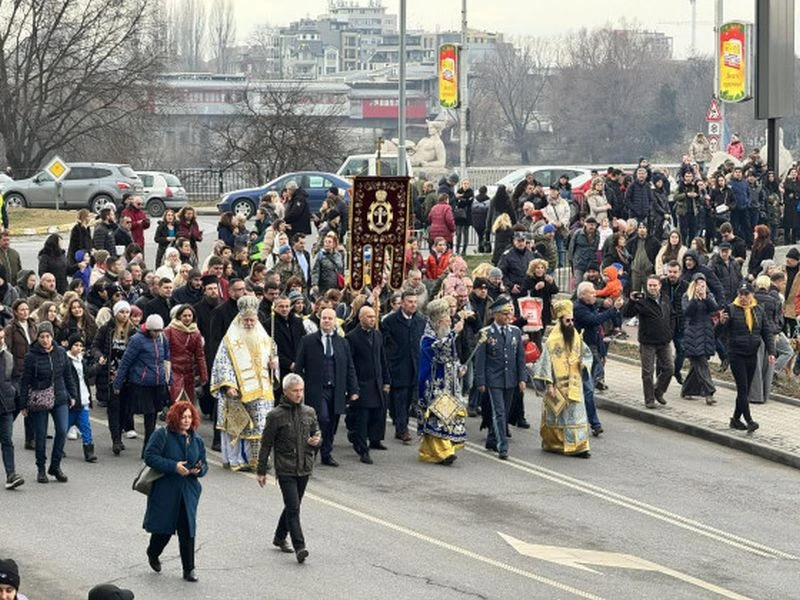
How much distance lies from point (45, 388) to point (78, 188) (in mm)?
37993

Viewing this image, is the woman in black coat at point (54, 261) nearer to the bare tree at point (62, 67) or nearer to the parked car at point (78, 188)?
the parked car at point (78, 188)

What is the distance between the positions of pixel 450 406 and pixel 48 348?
164 inches

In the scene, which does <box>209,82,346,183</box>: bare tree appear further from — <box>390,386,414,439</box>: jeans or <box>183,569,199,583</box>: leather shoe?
<box>183,569,199,583</box>: leather shoe

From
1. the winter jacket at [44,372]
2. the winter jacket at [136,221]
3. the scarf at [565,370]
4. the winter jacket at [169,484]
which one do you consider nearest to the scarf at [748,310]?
the scarf at [565,370]

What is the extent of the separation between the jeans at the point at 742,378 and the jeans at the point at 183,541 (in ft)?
29.0

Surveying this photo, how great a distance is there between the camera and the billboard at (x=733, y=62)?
41469 mm

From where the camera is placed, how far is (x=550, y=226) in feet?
102

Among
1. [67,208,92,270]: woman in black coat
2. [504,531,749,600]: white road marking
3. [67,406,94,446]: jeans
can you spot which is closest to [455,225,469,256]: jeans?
[67,208,92,270]: woman in black coat

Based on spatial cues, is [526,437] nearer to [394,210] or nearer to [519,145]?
[394,210]

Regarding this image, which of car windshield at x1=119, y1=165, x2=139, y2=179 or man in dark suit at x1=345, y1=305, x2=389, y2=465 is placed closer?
man in dark suit at x1=345, y1=305, x2=389, y2=465

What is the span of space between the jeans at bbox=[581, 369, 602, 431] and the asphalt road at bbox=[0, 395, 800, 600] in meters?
0.54

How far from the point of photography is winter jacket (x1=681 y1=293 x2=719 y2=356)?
2447 cm

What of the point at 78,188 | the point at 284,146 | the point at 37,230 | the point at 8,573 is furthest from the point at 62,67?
the point at 8,573

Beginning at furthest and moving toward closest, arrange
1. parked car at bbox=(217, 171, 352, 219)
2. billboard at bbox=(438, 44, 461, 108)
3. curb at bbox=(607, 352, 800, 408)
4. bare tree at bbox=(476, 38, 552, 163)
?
bare tree at bbox=(476, 38, 552, 163) → billboard at bbox=(438, 44, 461, 108) → parked car at bbox=(217, 171, 352, 219) → curb at bbox=(607, 352, 800, 408)
